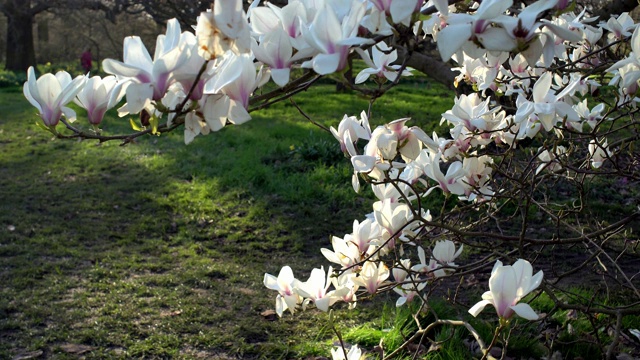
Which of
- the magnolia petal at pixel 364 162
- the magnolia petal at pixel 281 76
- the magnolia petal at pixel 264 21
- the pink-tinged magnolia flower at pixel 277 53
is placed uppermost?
the magnolia petal at pixel 264 21

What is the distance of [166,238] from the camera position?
472 cm

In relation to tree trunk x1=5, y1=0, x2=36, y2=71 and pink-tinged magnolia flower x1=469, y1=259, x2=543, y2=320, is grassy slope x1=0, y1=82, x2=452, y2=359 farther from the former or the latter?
tree trunk x1=5, y1=0, x2=36, y2=71

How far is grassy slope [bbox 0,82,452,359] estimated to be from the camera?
10.4 ft

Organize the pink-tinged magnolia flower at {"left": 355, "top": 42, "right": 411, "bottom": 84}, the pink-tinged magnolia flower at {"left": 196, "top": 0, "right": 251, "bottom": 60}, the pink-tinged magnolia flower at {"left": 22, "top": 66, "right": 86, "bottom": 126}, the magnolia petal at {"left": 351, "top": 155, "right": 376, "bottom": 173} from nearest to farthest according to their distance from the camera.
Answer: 1. the pink-tinged magnolia flower at {"left": 196, "top": 0, "right": 251, "bottom": 60}
2. the pink-tinged magnolia flower at {"left": 22, "top": 66, "right": 86, "bottom": 126}
3. the magnolia petal at {"left": 351, "top": 155, "right": 376, "bottom": 173}
4. the pink-tinged magnolia flower at {"left": 355, "top": 42, "right": 411, "bottom": 84}

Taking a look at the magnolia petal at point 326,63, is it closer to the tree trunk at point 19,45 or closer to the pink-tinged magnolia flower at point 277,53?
the pink-tinged magnolia flower at point 277,53

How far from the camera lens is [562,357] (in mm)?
2656

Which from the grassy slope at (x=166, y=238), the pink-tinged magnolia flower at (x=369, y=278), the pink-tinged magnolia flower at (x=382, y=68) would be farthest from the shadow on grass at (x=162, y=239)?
the pink-tinged magnolia flower at (x=382, y=68)

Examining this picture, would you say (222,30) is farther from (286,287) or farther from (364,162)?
(286,287)

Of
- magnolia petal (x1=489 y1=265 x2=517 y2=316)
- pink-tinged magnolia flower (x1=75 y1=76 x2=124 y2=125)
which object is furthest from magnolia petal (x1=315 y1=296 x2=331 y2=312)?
pink-tinged magnolia flower (x1=75 y1=76 x2=124 y2=125)

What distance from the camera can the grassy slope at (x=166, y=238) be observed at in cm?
318

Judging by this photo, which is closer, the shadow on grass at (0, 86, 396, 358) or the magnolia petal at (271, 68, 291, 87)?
the magnolia petal at (271, 68, 291, 87)

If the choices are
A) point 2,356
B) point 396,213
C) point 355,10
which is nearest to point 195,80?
point 355,10

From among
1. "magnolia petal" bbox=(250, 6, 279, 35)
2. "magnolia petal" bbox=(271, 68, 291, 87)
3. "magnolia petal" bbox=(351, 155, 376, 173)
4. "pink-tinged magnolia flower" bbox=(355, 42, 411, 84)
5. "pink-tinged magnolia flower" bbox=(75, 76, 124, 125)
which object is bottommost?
"magnolia petal" bbox=(351, 155, 376, 173)

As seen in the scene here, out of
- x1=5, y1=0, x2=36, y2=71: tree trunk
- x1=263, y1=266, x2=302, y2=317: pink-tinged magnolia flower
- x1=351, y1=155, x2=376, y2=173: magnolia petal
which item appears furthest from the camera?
x1=5, y1=0, x2=36, y2=71: tree trunk
